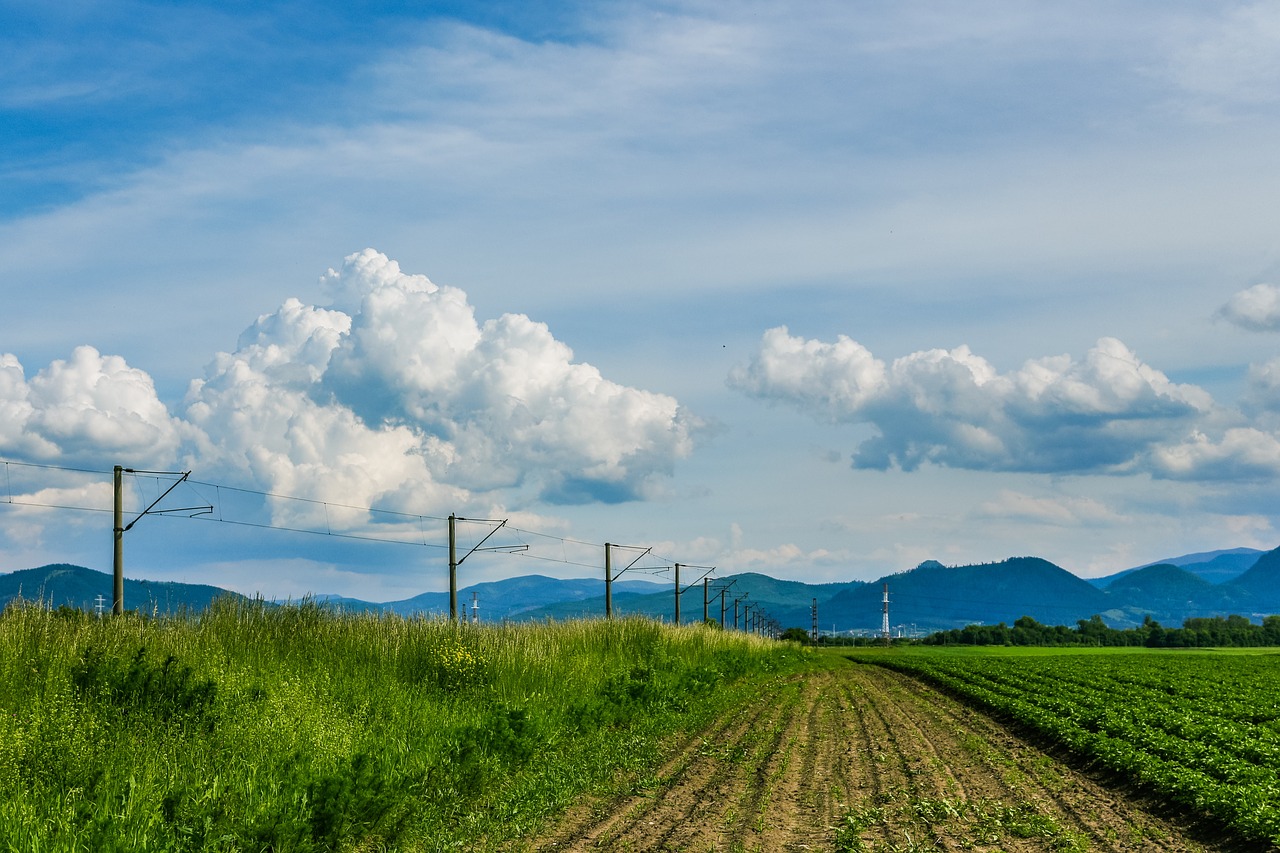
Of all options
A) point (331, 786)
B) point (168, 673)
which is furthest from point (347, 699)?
point (331, 786)

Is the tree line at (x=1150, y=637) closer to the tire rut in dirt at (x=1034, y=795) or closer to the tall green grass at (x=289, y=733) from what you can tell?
the tire rut in dirt at (x=1034, y=795)

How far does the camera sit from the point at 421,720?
16.6 meters

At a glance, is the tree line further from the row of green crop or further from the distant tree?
the row of green crop

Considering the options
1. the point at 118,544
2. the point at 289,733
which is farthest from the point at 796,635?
the point at 289,733

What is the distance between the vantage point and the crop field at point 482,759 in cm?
1099

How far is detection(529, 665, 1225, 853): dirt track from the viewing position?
12.4 meters

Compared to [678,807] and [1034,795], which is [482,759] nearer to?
[678,807]

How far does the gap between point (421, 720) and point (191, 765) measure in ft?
15.6

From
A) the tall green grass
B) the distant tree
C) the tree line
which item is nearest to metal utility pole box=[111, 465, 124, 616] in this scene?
the tall green grass

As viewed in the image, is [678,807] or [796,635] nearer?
[678,807]

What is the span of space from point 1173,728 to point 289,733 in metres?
17.6

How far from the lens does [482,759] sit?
14.8 meters

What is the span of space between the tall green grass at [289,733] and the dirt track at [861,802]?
3.51 ft

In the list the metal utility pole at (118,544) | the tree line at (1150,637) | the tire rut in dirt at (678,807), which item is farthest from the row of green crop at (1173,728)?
the tree line at (1150,637)
